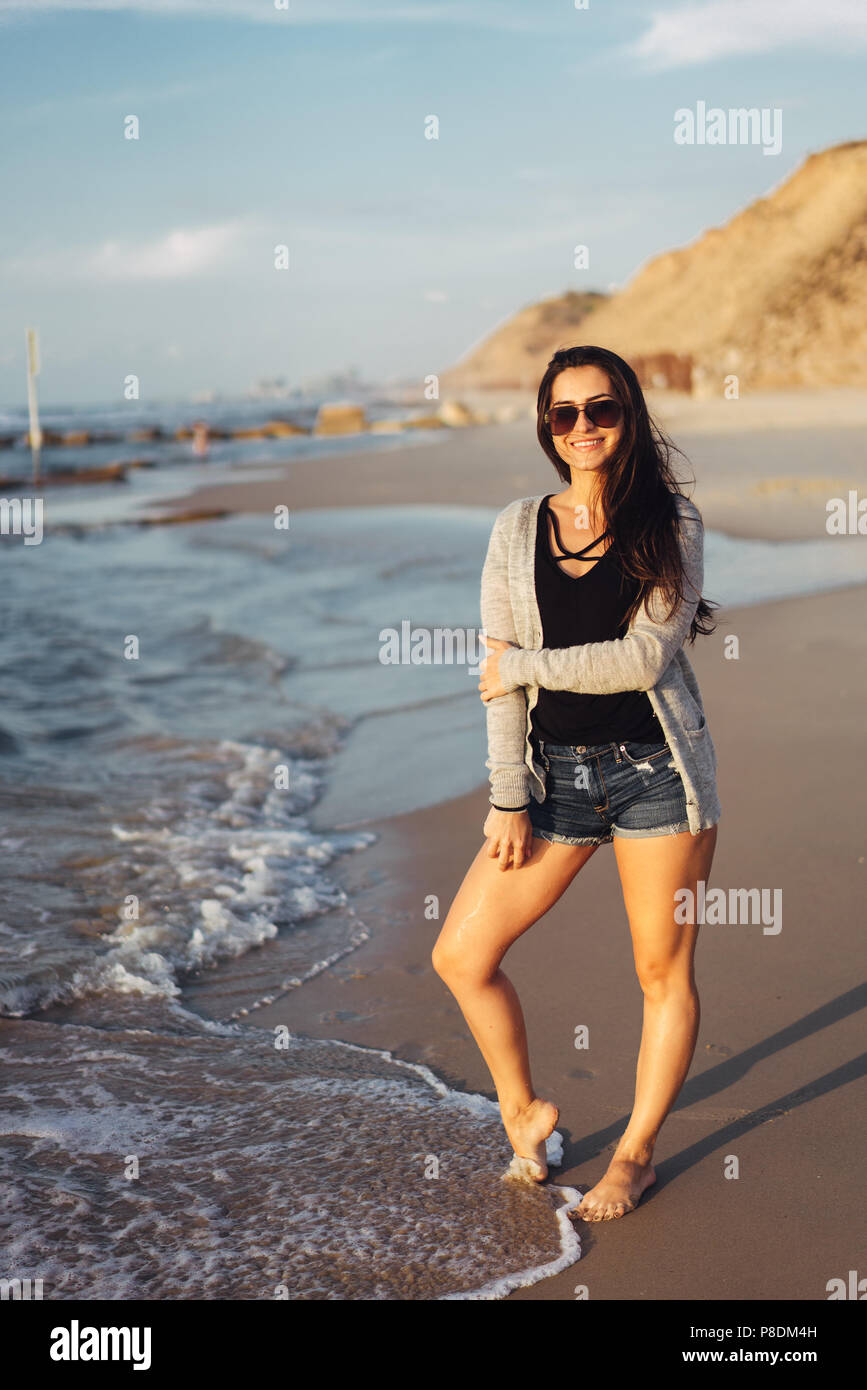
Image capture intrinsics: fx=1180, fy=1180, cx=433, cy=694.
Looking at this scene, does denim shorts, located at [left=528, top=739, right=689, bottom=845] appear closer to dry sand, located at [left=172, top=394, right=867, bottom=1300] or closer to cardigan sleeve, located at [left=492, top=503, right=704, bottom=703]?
cardigan sleeve, located at [left=492, top=503, right=704, bottom=703]

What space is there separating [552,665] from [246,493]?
23181 mm

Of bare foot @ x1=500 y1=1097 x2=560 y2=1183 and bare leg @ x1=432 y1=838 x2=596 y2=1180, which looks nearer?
bare leg @ x1=432 y1=838 x2=596 y2=1180

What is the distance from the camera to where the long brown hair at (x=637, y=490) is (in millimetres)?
2602

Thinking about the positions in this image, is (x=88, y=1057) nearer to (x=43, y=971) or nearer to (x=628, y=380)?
(x=43, y=971)

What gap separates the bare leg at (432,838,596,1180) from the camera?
274cm

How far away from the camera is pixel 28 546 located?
62.7ft

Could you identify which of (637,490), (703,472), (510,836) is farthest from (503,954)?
(703,472)

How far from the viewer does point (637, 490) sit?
2658mm

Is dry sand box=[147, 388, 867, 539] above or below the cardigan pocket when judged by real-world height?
above

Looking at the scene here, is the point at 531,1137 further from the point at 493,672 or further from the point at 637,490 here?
the point at 637,490

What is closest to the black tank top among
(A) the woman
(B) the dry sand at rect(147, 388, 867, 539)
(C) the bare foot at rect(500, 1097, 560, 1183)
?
(A) the woman

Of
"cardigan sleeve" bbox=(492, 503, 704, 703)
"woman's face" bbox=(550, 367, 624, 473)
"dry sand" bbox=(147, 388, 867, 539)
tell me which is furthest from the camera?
"dry sand" bbox=(147, 388, 867, 539)

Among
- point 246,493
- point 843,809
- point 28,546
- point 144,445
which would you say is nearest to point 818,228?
point 144,445

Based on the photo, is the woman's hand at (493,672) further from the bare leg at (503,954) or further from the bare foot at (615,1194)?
the bare foot at (615,1194)
